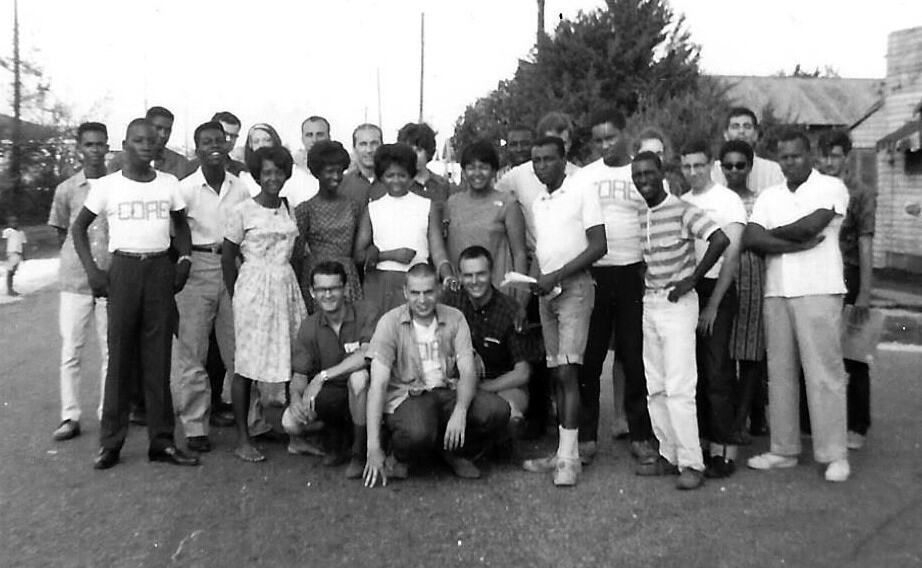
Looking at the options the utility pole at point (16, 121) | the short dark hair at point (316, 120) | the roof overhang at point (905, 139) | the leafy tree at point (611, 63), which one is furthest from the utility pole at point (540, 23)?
Answer: the short dark hair at point (316, 120)

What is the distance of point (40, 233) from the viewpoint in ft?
98.5

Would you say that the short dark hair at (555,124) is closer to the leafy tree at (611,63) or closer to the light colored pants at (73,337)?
the light colored pants at (73,337)

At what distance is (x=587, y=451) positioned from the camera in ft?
19.6

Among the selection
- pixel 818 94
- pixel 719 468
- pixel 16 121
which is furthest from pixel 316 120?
pixel 818 94

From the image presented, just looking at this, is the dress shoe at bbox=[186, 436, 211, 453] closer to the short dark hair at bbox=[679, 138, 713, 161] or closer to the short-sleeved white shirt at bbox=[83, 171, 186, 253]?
the short-sleeved white shirt at bbox=[83, 171, 186, 253]

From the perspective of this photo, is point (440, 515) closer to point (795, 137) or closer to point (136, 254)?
point (136, 254)

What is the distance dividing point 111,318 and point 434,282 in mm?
1934

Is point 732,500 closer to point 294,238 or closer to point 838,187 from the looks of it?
point 838,187

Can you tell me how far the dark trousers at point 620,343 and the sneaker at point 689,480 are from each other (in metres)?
0.58

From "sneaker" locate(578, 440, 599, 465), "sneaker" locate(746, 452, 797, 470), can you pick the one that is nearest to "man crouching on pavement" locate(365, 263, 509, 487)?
"sneaker" locate(578, 440, 599, 465)

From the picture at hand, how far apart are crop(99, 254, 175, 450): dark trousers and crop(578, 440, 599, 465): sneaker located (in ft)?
8.24

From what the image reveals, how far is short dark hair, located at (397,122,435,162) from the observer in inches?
285

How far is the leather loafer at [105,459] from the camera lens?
5746 millimetres

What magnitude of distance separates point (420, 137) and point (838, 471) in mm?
3695
